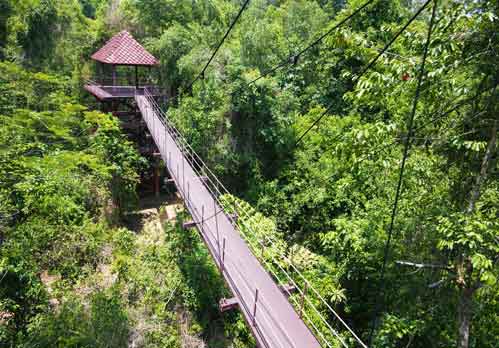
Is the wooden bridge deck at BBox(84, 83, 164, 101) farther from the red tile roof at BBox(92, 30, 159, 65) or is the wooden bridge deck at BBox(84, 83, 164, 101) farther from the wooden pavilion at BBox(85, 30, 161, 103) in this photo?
the red tile roof at BBox(92, 30, 159, 65)

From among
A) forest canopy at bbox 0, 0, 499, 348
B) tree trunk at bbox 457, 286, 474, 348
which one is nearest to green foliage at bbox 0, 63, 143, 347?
forest canopy at bbox 0, 0, 499, 348

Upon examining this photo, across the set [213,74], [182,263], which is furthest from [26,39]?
[182,263]

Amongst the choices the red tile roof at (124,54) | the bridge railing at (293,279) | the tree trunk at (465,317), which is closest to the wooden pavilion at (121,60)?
the red tile roof at (124,54)

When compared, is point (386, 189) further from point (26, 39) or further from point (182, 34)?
point (26, 39)

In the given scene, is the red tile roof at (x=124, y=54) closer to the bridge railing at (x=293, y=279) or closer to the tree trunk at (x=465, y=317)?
the bridge railing at (x=293, y=279)

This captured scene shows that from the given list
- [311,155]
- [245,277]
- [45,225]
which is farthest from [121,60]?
[245,277]
